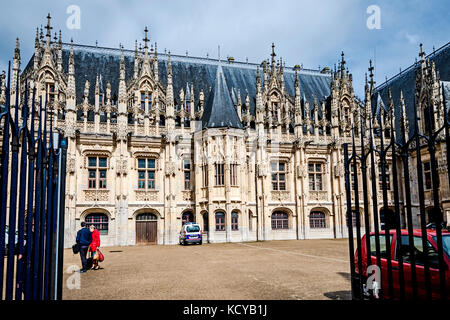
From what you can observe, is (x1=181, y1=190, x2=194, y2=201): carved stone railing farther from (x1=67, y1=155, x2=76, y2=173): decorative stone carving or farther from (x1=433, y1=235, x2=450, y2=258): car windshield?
(x1=433, y1=235, x2=450, y2=258): car windshield

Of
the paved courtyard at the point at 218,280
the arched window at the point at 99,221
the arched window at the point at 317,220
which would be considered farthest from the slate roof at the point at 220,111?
the paved courtyard at the point at 218,280

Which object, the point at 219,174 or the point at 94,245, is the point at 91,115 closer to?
the point at 219,174

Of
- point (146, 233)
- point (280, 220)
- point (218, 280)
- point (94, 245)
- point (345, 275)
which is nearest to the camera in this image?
point (218, 280)

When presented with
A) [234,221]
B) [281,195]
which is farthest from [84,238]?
[281,195]

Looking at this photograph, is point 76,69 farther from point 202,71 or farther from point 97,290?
point 97,290

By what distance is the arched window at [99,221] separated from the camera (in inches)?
1009

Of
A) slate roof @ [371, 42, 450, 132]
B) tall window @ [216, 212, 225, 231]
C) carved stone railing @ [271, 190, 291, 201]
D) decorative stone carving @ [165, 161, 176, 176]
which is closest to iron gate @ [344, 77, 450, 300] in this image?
tall window @ [216, 212, 225, 231]

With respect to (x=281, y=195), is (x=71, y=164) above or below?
above

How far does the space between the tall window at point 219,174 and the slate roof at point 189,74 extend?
6.70 meters

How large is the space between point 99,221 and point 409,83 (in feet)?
99.2

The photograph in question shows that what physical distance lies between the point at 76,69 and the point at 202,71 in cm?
1094

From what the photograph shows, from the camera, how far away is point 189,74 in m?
33.6

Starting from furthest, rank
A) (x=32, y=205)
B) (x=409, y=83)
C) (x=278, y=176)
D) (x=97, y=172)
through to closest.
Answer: (x=409, y=83) < (x=278, y=176) < (x=97, y=172) < (x=32, y=205)

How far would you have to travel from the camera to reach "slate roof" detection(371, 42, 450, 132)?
3197 centimetres
